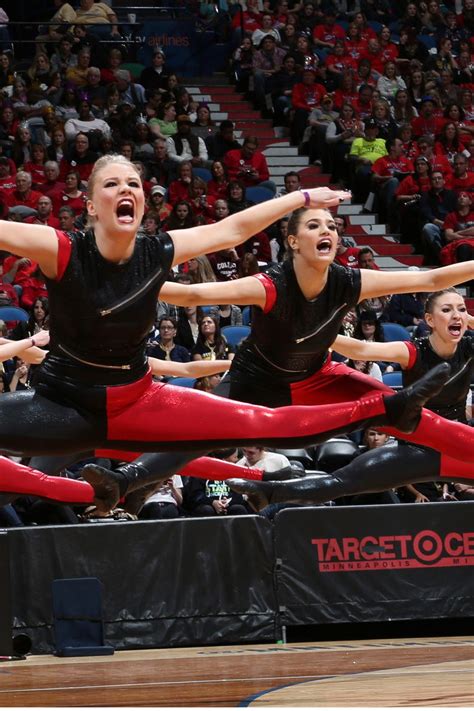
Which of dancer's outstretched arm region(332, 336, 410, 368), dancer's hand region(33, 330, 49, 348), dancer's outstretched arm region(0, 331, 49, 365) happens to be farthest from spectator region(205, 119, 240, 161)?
dancer's hand region(33, 330, 49, 348)

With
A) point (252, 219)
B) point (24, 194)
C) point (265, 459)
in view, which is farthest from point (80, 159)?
point (252, 219)

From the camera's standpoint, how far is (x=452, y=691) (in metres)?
6.95

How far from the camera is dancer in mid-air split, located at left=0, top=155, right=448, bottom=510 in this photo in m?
6.10

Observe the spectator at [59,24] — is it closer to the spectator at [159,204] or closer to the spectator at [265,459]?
the spectator at [159,204]

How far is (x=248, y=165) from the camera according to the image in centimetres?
1727

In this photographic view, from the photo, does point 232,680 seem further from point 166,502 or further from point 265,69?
point 265,69

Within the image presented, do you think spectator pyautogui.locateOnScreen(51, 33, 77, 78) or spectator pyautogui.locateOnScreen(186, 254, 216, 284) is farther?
spectator pyautogui.locateOnScreen(51, 33, 77, 78)

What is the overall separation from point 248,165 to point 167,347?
5.45m

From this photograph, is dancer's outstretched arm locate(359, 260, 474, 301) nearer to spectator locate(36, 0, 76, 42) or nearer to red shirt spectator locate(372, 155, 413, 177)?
red shirt spectator locate(372, 155, 413, 177)

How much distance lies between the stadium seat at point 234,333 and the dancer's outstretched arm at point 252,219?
22.5ft

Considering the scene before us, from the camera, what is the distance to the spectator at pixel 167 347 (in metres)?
12.4

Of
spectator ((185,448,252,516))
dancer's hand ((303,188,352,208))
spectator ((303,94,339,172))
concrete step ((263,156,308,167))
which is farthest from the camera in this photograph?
concrete step ((263,156,308,167))

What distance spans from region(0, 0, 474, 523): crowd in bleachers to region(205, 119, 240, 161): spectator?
0.02 meters

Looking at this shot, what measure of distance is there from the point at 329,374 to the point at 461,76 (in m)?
15.0
